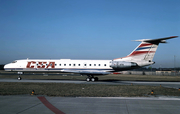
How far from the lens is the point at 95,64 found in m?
31.0

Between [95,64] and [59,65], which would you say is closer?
[95,64]

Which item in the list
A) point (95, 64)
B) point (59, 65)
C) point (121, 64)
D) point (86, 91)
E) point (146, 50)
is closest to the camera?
point (86, 91)

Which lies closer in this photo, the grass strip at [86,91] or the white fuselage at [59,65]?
the grass strip at [86,91]

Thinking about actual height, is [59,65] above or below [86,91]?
above

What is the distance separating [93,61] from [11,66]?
14854mm

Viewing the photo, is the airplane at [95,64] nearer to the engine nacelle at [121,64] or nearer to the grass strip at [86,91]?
the engine nacelle at [121,64]

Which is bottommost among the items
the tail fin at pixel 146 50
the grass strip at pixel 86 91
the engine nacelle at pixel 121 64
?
the grass strip at pixel 86 91

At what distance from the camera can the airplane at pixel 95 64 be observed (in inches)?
1141

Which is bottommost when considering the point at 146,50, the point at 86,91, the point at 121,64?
the point at 86,91

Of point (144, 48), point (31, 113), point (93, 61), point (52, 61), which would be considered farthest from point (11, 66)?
point (31, 113)

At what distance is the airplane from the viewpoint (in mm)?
28969

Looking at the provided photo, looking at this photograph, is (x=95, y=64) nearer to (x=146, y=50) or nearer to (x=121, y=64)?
(x=121, y=64)

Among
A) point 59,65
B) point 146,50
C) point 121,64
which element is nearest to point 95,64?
point 121,64

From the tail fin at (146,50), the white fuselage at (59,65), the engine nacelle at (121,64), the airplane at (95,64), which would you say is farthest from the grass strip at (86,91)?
the white fuselage at (59,65)
